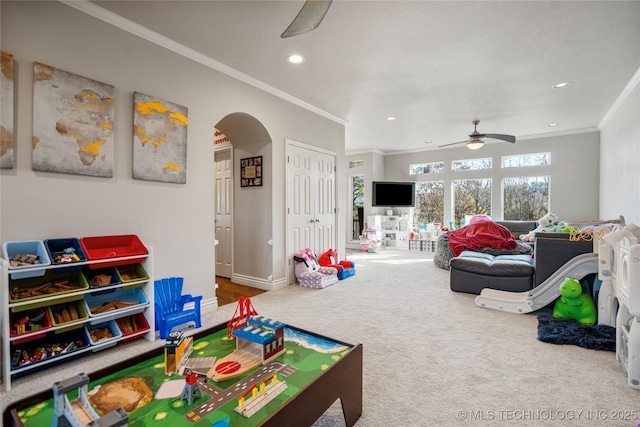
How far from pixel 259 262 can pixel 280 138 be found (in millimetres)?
1723

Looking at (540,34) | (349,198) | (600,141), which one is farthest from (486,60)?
(349,198)

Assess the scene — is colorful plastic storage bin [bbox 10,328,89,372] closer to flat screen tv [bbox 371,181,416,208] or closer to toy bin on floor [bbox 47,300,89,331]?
toy bin on floor [bbox 47,300,89,331]

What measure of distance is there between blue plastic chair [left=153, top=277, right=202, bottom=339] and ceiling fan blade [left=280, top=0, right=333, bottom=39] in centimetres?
228

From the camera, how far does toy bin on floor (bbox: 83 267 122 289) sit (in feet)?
7.44

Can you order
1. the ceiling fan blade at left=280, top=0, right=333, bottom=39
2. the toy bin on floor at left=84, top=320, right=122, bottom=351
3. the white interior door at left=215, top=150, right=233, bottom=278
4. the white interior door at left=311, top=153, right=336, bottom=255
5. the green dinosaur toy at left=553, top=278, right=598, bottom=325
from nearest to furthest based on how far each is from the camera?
the ceiling fan blade at left=280, top=0, right=333, bottom=39, the toy bin on floor at left=84, top=320, right=122, bottom=351, the green dinosaur toy at left=553, top=278, right=598, bottom=325, the white interior door at left=215, top=150, right=233, bottom=278, the white interior door at left=311, top=153, right=336, bottom=255

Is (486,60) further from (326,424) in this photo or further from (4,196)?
(4,196)

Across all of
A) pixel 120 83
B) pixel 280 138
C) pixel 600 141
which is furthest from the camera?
pixel 600 141

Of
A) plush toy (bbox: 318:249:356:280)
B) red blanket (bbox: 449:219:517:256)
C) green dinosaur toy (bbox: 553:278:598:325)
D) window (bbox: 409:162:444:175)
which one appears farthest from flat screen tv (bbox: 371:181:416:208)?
green dinosaur toy (bbox: 553:278:598:325)

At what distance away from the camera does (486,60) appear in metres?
3.21

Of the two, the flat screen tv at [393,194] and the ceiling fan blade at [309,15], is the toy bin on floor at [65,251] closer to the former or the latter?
the ceiling fan blade at [309,15]

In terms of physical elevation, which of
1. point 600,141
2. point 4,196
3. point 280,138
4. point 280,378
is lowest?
point 280,378

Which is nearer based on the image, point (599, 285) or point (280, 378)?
point (280, 378)

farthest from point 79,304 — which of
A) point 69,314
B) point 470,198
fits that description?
point 470,198

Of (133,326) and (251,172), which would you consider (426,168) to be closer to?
(251,172)
